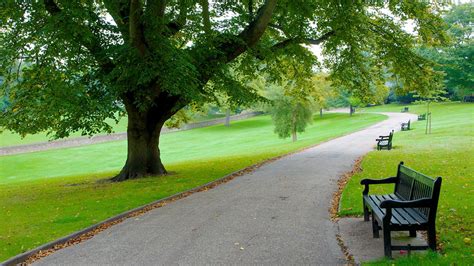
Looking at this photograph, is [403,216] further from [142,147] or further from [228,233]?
[142,147]

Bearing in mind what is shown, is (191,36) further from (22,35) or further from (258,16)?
(22,35)

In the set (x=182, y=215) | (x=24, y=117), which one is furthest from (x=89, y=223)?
(x=24, y=117)

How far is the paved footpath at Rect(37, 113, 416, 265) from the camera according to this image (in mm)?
6742

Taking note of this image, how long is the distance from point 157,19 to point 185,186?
5.53 m

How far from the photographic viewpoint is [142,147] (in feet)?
57.6

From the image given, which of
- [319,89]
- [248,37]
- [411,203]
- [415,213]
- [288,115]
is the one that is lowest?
[415,213]

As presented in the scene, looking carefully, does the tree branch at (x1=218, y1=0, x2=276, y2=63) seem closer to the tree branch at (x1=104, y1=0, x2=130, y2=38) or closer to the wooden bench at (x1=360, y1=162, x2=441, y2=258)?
the tree branch at (x1=104, y1=0, x2=130, y2=38)

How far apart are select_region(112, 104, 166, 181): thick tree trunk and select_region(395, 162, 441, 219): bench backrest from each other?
11532 mm

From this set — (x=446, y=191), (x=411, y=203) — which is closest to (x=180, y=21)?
(x=446, y=191)

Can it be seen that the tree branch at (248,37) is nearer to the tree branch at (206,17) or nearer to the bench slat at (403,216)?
the tree branch at (206,17)

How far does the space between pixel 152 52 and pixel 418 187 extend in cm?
1007

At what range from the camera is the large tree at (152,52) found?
13.1 metres

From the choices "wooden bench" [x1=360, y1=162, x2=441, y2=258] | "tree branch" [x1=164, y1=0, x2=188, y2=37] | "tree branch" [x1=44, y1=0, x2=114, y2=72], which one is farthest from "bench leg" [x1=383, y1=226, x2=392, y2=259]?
"tree branch" [x1=164, y1=0, x2=188, y2=37]

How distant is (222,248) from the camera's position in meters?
7.16
